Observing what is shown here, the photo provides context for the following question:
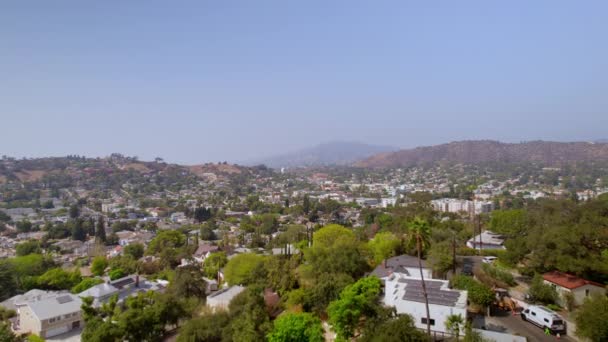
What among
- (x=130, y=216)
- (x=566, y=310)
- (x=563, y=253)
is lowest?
(x=130, y=216)

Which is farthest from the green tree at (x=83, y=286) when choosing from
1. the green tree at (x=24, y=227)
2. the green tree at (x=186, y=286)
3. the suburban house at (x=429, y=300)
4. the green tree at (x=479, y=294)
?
the green tree at (x=24, y=227)

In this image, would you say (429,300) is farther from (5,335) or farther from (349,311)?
(5,335)

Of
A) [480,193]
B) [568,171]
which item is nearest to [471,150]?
[568,171]

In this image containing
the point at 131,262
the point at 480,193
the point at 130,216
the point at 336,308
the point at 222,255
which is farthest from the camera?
the point at 480,193

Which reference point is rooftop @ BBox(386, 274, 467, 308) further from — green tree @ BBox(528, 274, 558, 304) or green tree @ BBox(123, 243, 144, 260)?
green tree @ BBox(123, 243, 144, 260)

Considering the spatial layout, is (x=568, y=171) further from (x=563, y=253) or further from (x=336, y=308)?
(x=336, y=308)

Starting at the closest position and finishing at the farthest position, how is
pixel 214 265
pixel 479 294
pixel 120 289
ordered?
pixel 479 294
pixel 120 289
pixel 214 265

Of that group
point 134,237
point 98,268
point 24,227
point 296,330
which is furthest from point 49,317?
point 24,227
